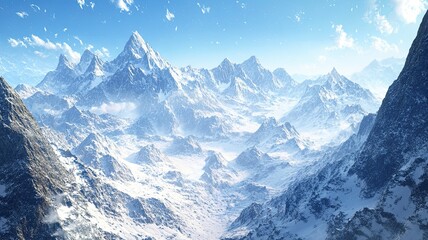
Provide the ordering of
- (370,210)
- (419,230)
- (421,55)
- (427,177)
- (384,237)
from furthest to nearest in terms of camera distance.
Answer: (421,55) < (370,210) < (384,237) < (427,177) < (419,230)

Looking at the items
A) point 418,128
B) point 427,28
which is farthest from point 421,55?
point 418,128

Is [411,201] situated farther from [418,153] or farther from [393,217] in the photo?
[418,153]

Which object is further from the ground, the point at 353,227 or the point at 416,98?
the point at 416,98

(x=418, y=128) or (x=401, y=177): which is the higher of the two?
(x=418, y=128)

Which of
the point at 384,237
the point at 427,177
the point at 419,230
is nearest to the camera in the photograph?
the point at 419,230

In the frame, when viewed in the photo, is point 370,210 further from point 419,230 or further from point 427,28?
point 427,28

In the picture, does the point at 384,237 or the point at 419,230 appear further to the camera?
the point at 384,237

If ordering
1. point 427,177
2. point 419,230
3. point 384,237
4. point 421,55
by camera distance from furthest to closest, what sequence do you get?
point 421,55 < point 384,237 < point 427,177 < point 419,230

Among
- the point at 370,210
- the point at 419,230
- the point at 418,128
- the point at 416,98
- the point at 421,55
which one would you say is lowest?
the point at 419,230

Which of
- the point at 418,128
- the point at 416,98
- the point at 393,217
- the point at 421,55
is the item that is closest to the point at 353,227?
the point at 393,217
